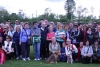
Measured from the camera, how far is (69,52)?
10547 mm

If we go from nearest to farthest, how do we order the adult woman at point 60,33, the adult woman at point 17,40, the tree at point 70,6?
the adult woman at point 60,33 < the adult woman at point 17,40 < the tree at point 70,6

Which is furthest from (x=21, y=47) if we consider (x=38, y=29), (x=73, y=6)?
(x=73, y=6)

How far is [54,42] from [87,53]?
1.71 meters

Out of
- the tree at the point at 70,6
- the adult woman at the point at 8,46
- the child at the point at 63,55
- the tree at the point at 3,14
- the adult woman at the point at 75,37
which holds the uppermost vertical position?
the tree at the point at 70,6

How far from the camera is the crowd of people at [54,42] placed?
10.5 m

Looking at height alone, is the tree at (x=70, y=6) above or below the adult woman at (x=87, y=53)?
above

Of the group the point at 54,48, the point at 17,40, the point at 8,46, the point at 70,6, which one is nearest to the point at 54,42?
the point at 54,48

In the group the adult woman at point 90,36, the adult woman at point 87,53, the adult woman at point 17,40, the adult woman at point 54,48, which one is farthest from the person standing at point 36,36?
the adult woman at point 90,36

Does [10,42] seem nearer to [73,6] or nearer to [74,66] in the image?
[74,66]

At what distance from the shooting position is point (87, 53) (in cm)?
1039

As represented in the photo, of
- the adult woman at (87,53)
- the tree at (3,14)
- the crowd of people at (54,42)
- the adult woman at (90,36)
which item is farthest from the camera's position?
the tree at (3,14)

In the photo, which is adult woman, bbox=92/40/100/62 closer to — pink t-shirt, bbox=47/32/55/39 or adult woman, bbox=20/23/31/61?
pink t-shirt, bbox=47/32/55/39

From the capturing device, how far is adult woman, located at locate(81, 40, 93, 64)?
10.3 meters

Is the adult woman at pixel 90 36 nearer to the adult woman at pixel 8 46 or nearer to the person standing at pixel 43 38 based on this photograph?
the person standing at pixel 43 38
